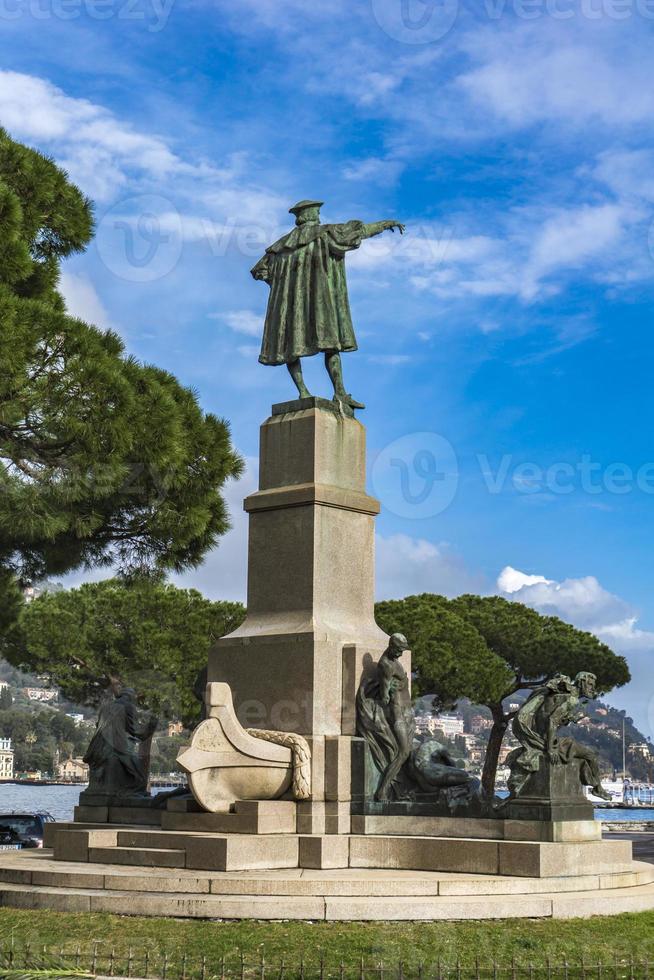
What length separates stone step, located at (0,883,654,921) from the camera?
9797 millimetres

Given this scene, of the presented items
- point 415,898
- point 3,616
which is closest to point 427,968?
point 415,898

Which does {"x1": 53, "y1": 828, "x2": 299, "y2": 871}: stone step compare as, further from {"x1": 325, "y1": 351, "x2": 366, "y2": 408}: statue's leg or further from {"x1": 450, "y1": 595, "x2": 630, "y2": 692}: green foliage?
{"x1": 450, "y1": 595, "x2": 630, "y2": 692}: green foliage

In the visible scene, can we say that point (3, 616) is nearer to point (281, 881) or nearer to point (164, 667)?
point (281, 881)

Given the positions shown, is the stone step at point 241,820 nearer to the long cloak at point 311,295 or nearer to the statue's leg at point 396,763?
the statue's leg at point 396,763

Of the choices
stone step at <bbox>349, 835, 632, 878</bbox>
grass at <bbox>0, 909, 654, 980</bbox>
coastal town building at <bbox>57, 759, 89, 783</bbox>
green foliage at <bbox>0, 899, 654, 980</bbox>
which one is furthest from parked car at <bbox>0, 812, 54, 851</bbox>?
coastal town building at <bbox>57, 759, 89, 783</bbox>

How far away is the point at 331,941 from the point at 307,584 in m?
5.08

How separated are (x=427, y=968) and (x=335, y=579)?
235 inches

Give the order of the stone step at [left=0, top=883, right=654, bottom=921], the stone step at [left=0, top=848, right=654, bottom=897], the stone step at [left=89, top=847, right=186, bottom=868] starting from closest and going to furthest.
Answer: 1. the stone step at [left=0, top=883, right=654, bottom=921]
2. the stone step at [left=0, top=848, right=654, bottom=897]
3. the stone step at [left=89, top=847, right=186, bottom=868]

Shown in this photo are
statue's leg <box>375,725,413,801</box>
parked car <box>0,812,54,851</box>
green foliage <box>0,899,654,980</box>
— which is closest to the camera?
green foliage <box>0,899,654,980</box>

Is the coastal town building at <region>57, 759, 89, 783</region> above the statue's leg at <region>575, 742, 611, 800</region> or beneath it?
beneath

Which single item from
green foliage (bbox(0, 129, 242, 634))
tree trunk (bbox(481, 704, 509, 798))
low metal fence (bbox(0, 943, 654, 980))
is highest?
green foliage (bbox(0, 129, 242, 634))

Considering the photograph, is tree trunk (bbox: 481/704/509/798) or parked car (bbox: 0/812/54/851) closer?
parked car (bbox: 0/812/54/851)

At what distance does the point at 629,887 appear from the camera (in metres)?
11.7

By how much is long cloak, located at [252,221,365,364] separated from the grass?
7.34m
